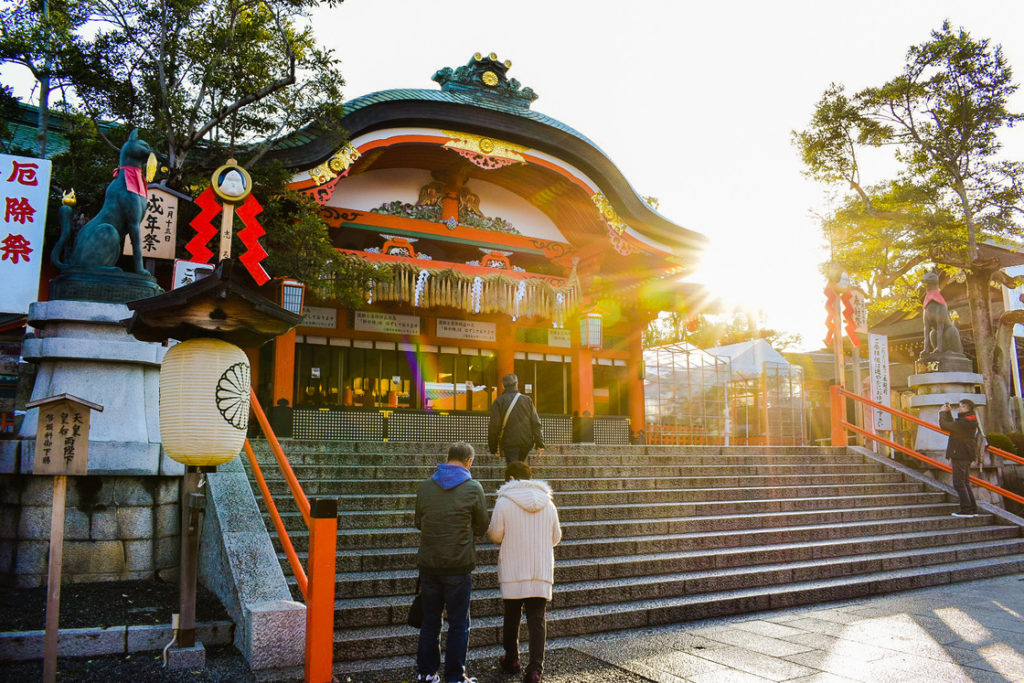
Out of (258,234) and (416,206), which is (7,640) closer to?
(258,234)

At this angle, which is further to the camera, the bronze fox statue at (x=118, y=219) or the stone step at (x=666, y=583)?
the bronze fox statue at (x=118, y=219)

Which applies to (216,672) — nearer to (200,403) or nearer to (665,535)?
(200,403)

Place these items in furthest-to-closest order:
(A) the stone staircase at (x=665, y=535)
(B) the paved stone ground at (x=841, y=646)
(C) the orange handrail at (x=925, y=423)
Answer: (C) the orange handrail at (x=925, y=423)
(A) the stone staircase at (x=665, y=535)
(B) the paved stone ground at (x=841, y=646)

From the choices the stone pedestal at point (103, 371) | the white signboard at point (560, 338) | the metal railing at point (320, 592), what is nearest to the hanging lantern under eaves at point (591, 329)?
the white signboard at point (560, 338)

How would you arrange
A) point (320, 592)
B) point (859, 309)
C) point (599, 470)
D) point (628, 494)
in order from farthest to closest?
point (859, 309), point (599, 470), point (628, 494), point (320, 592)

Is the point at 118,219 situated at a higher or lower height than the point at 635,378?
higher

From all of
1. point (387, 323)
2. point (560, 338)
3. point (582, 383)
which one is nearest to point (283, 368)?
point (387, 323)

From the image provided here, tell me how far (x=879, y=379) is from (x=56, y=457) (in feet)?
44.0

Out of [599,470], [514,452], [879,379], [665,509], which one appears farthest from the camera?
[879,379]

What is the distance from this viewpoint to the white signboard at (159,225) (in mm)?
9141

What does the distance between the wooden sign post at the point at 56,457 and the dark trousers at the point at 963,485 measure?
1159cm

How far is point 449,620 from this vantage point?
4633 mm

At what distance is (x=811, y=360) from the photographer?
28703 millimetres

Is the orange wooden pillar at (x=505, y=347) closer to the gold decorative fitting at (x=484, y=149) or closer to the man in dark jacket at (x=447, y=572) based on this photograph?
the gold decorative fitting at (x=484, y=149)
